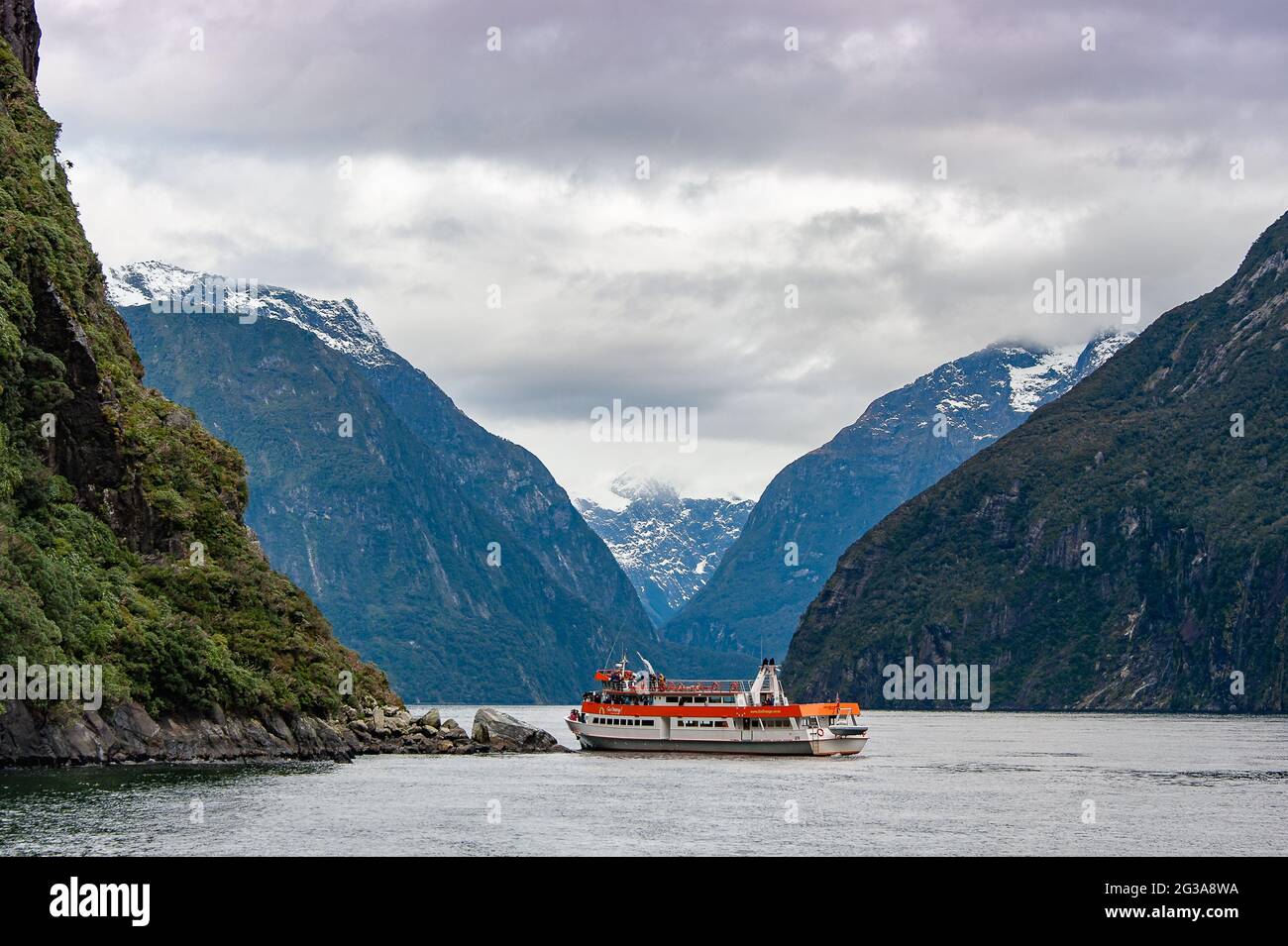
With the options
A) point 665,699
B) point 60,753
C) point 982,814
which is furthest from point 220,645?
point 982,814

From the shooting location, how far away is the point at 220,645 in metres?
127

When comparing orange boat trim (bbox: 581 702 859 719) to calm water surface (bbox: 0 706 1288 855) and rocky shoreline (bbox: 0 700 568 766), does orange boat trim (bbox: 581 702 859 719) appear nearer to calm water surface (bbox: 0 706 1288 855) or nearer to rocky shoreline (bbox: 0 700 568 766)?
rocky shoreline (bbox: 0 700 568 766)

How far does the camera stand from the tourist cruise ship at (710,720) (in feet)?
489

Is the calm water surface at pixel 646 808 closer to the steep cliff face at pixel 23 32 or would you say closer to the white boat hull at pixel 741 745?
the white boat hull at pixel 741 745

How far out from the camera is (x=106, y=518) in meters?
133

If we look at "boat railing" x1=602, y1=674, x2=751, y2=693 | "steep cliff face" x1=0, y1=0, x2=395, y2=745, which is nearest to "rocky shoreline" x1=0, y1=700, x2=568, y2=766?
"steep cliff face" x1=0, y1=0, x2=395, y2=745

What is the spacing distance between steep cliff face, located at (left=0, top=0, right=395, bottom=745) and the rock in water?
11660 mm

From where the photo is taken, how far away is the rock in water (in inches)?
6250

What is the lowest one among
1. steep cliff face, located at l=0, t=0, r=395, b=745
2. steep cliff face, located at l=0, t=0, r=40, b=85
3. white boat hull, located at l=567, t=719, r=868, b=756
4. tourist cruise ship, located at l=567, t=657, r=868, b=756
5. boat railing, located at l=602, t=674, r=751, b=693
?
white boat hull, located at l=567, t=719, r=868, b=756

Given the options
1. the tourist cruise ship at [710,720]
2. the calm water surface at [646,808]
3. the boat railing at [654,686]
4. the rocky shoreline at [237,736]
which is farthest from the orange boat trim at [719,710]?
the calm water surface at [646,808]

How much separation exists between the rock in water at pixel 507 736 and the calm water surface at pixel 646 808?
→ 1854 centimetres

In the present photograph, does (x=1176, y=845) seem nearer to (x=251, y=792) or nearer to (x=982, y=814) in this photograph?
(x=982, y=814)

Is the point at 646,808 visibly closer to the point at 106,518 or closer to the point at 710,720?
the point at 710,720

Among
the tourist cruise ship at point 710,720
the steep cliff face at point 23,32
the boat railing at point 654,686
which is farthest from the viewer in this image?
the boat railing at point 654,686
